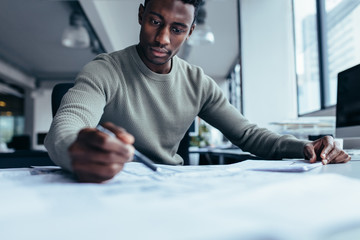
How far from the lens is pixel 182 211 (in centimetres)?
30

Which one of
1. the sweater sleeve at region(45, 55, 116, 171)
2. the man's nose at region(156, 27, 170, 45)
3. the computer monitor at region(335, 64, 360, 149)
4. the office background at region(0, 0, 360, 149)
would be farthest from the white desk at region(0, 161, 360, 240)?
the office background at region(0, 0, 360, 149)

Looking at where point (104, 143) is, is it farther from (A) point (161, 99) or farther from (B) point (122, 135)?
(A) point (161, 99)

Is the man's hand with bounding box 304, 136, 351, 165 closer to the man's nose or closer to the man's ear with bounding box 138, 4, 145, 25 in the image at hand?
the man's nose

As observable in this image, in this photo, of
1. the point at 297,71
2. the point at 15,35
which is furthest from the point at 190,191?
the point at 15,35

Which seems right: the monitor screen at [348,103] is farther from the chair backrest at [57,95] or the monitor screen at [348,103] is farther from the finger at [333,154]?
the chair backrest at [57,95]

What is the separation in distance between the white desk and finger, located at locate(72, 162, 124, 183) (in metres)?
0.02

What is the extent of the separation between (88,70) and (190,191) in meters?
0.73

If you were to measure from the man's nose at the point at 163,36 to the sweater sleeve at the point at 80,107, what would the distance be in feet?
0.67

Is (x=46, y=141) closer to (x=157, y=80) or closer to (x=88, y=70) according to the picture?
(x=88, y=70)

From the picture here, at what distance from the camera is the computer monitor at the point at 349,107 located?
4.92 feet

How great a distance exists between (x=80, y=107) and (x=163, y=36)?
1.29 feet

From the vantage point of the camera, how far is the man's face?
1.02 m

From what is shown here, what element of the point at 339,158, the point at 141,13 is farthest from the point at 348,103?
the point at 141,13

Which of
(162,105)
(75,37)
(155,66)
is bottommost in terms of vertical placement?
(162,105)
